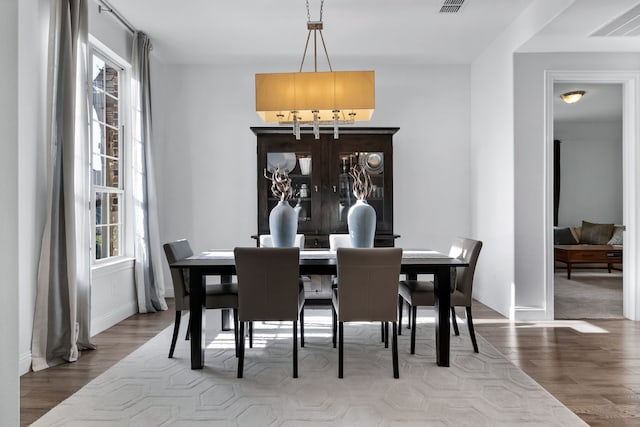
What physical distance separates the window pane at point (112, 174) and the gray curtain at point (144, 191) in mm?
174

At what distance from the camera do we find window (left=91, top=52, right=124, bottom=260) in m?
4.10

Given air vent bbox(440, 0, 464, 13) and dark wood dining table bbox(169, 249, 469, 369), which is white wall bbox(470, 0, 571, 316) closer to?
air vent bbox(440, 0, 464, 13)

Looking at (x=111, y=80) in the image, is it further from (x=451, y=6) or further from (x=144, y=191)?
(x=451, y=6)

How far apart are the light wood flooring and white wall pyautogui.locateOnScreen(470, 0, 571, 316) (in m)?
0.55

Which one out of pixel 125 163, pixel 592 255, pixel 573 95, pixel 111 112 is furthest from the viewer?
pixel 592 255

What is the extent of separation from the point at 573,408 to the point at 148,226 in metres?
3.92

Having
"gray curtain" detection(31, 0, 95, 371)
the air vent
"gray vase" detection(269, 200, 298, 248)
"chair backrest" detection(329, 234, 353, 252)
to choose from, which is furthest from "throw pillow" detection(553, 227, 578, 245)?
"gray curtain" detection(31, 0, 95, 371)

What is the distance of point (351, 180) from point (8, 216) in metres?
3.98

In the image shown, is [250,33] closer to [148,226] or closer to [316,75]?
[316,75]

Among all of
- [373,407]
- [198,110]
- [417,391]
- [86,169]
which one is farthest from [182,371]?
[198,110]

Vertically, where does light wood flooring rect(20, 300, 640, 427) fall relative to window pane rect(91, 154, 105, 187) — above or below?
below

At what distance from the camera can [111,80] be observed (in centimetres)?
442

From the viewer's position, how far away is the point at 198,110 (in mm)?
5500

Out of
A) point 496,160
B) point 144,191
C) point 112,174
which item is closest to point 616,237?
point 496,160
